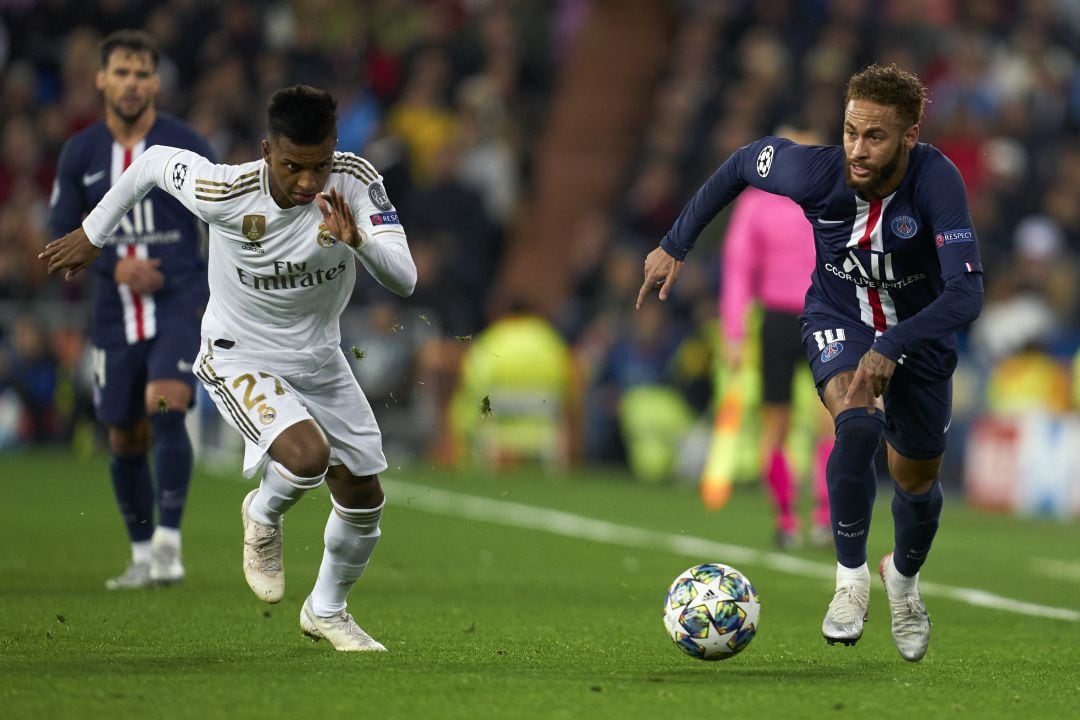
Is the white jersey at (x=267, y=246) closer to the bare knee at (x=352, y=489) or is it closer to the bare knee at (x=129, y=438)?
the bare knee at (x=352, y=489)

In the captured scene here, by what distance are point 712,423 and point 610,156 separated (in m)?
6.01

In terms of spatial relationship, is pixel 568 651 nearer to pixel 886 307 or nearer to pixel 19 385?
pixel 886 307

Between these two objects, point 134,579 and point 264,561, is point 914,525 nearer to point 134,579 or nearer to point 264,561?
point 264,561

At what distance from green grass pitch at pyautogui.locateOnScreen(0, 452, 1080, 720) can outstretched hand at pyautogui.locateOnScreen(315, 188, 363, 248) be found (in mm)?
1448

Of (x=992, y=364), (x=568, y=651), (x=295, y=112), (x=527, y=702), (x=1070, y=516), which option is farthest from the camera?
(x=992, y=364)

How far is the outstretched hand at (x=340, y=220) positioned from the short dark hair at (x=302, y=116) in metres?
0.39

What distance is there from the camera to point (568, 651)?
709 centimetres

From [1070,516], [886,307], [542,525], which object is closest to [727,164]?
[886,307]

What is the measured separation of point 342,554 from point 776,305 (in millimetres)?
5558

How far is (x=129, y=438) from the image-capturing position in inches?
370

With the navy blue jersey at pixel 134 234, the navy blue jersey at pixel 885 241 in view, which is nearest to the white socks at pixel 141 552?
the navy blue jersey at pixel 134 234

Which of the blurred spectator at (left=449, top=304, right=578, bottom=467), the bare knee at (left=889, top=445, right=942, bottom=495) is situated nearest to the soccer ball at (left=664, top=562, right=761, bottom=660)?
the bare knee at (left=889, top=445, right=942, bottom=495)

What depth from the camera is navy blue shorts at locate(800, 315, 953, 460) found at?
7.12 meters

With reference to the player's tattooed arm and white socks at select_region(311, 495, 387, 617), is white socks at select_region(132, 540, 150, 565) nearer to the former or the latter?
the player's tattooed arm
